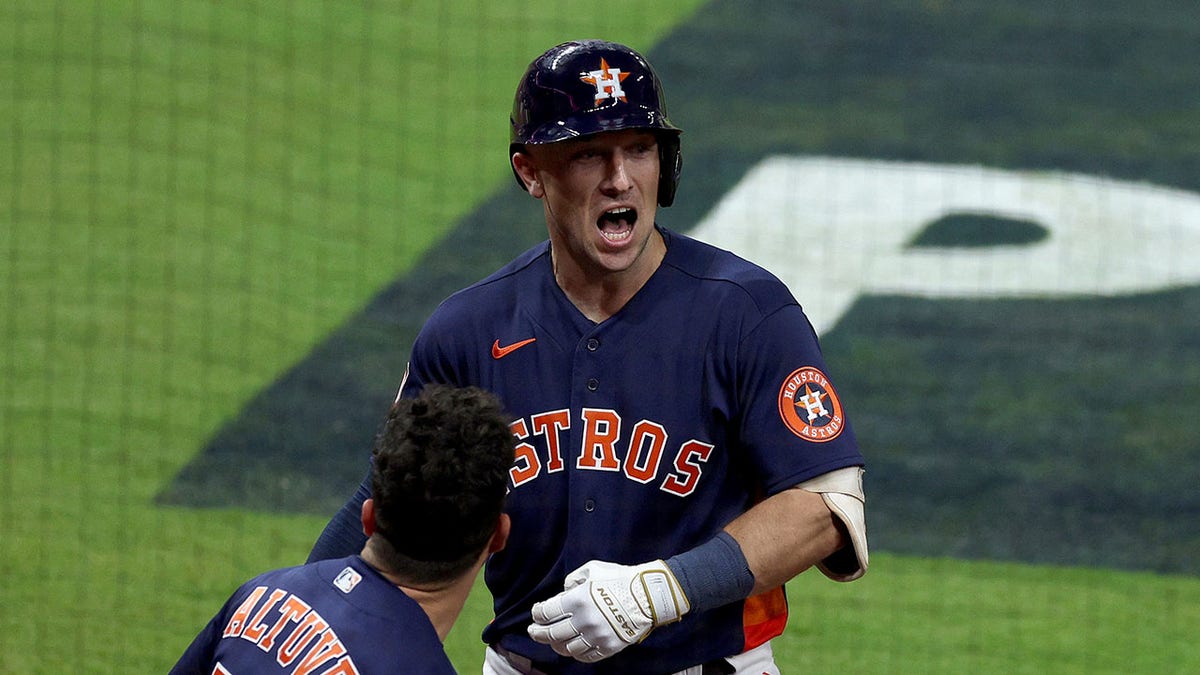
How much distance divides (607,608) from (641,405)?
0.45 m

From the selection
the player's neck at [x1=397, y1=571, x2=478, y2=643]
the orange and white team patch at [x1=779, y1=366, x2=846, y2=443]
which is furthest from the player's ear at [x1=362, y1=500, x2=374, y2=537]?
the orange and white team patch at [x1=779, y1=366, x2=846, y2=443]

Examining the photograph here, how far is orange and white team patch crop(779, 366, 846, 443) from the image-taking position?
2.93 metres

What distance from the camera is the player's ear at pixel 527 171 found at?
3248 millimetres

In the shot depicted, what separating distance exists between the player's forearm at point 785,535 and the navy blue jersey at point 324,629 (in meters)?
0.63

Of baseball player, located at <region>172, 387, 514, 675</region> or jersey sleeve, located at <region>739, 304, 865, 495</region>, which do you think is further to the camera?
jersey sleeve, located at <region>739, 304, 865, 495</region>

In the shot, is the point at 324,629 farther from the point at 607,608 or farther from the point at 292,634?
the point at 607,608

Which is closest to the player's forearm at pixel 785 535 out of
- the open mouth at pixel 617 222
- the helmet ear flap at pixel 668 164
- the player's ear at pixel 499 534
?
the player's ear at pixel 499 534

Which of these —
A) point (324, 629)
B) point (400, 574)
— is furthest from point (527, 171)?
point (324, 629)

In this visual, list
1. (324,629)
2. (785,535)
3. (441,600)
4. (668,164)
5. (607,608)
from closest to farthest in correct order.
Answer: (324,629) < (441,600) < (607,608) < (785,535) < (668,164)

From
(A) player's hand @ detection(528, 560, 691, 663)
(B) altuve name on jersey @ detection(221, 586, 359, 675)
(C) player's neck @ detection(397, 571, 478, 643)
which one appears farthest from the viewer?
(A) player's hand @ detection(528, 560, 691, 663)

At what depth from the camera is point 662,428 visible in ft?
9.91

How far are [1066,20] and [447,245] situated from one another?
5.21 meters

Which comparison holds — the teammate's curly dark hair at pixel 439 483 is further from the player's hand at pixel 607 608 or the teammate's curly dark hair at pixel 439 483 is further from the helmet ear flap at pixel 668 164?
the helmet ear flap at pixel 668 164

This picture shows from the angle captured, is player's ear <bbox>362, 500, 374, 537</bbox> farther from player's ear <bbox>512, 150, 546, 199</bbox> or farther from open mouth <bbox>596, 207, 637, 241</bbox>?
player's ear <bbox>512, 150, 546, 199</bbox>
